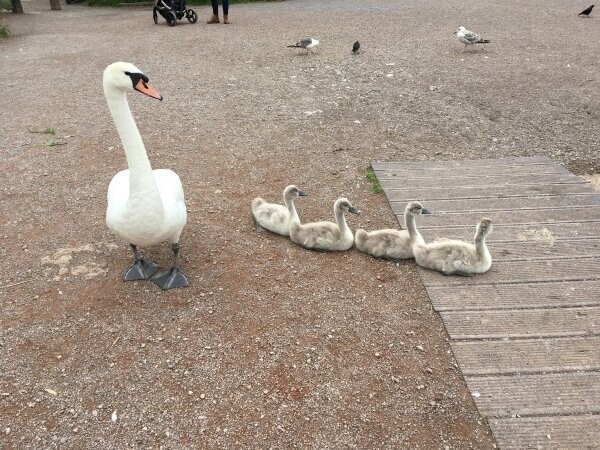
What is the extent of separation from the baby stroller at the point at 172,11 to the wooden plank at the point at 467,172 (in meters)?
12.4

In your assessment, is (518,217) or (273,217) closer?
(273,217)

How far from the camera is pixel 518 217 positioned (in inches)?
206

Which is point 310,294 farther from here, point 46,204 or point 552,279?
point 46,204

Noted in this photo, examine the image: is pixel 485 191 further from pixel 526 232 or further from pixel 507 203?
pixel 526 232

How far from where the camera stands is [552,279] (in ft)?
14.1

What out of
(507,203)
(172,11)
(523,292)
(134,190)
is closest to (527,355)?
(523,292)

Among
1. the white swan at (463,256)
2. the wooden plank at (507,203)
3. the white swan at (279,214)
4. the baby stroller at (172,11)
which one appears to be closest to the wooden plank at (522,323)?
the white swan at (463,256)

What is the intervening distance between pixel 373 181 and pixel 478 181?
50.3 inches

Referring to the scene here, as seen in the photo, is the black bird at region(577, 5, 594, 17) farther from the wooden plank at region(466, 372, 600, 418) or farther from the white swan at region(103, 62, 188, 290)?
the white swan at region(103, 62, 188, 290)

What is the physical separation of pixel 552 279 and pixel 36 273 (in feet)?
15.4

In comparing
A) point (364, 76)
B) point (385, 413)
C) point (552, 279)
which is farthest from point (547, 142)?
point (385, 413)

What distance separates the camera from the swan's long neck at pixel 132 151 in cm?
375

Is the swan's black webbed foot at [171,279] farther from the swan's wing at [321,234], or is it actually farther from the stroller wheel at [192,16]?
the stroller wheel at [192,16]

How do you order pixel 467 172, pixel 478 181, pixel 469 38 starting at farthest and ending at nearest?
pixel 469 38
pixel 467 172
pixel 478 181
